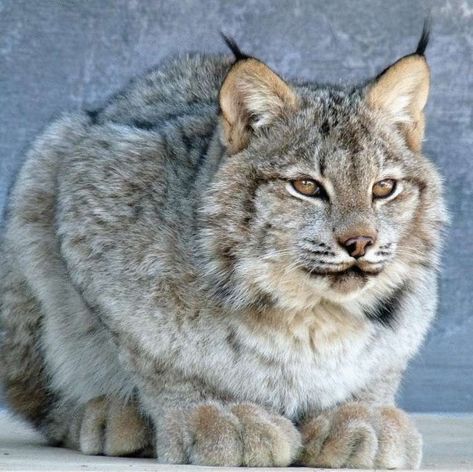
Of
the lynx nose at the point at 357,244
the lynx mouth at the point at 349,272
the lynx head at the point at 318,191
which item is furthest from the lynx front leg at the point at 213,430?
the lynx nose at the point at 357,244

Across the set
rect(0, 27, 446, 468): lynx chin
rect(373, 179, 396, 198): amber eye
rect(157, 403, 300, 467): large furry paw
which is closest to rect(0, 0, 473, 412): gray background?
rect(0, 27, 446, 468): lynx chin

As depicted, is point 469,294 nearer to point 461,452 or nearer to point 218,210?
point 461,452

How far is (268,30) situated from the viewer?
301 inches

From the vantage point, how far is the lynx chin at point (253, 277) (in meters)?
5.23

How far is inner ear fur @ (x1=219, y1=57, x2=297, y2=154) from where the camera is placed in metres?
5.44

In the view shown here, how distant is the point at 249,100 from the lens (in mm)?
5500

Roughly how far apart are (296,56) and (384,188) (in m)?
2.41

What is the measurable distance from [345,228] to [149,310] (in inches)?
28.6

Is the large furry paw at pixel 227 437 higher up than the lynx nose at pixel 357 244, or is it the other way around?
the lynx nose at pixel 357 244

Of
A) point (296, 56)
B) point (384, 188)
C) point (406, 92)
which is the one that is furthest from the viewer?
point (296, 56)

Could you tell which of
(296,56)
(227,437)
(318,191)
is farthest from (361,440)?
(296,56)

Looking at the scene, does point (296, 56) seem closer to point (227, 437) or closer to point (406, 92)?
point (406, 92)

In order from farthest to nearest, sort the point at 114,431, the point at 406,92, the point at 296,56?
the point at 296,56
the point at 406,92
the point at 114,431

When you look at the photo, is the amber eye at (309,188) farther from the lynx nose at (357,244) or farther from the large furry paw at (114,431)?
the large furry paw at (114,431)
